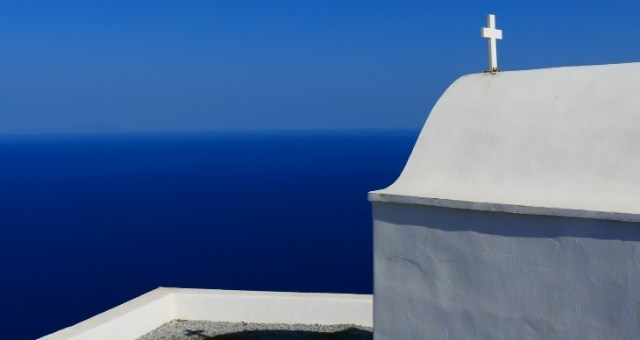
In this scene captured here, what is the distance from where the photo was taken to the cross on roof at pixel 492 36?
299 inches

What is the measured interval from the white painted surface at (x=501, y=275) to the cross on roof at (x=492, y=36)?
1860 mm

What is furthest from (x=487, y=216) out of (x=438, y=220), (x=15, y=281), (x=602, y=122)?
(x=15, y=281)

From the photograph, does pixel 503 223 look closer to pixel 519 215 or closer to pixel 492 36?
pixel 519 215

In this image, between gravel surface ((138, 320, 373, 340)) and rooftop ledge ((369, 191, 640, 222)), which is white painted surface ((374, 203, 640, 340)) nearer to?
rooftop ledge ((369, 191, 640, 222))

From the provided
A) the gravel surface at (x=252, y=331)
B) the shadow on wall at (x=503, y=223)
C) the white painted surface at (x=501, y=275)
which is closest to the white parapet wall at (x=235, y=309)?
the gravel surface at (x=252, y=331)

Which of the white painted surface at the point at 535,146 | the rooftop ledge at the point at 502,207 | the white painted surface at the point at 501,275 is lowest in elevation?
the white painted surface at the point at 501,275

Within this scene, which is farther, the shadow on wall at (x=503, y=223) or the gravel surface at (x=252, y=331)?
the gravel surface at (x=252, y=331)

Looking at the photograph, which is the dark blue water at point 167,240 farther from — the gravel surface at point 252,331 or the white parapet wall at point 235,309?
the gravel surface at point 252,331

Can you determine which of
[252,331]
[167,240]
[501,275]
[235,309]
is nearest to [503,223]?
[501,275]

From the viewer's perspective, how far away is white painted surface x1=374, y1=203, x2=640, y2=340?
222 inches

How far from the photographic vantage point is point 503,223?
6.20 meters

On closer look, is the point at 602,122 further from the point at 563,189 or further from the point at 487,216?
the point at 487,216

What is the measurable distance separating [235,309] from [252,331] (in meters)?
0.56

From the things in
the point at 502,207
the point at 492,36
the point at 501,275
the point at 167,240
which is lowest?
the point at 167,240
